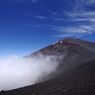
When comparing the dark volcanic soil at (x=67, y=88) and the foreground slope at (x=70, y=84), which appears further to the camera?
the foreground slope at (x=70, y=84)

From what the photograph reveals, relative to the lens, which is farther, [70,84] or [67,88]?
[70,84]

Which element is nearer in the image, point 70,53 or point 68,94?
point 68,94

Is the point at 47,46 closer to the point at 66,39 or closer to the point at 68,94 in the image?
the point at 66,39

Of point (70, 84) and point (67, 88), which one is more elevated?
point (70, 84)

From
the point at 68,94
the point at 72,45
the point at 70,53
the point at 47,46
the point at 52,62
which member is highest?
the point at 47,46

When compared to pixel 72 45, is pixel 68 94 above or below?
below

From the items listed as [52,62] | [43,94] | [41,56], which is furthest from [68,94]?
[41,56]

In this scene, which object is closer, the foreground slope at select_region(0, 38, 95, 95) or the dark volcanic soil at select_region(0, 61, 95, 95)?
the dark volcanic soil at select_region(0, 61, 95, 95)

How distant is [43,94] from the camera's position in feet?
29.9

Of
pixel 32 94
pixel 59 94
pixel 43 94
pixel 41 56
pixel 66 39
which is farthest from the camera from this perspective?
pixel 66 39

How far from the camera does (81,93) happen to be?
725 cm

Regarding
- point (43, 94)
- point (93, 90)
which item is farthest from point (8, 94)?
point (93, 90)

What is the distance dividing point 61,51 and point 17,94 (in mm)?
39870

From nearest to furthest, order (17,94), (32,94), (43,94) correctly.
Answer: (43,94) → (32,94) → (17,94)
